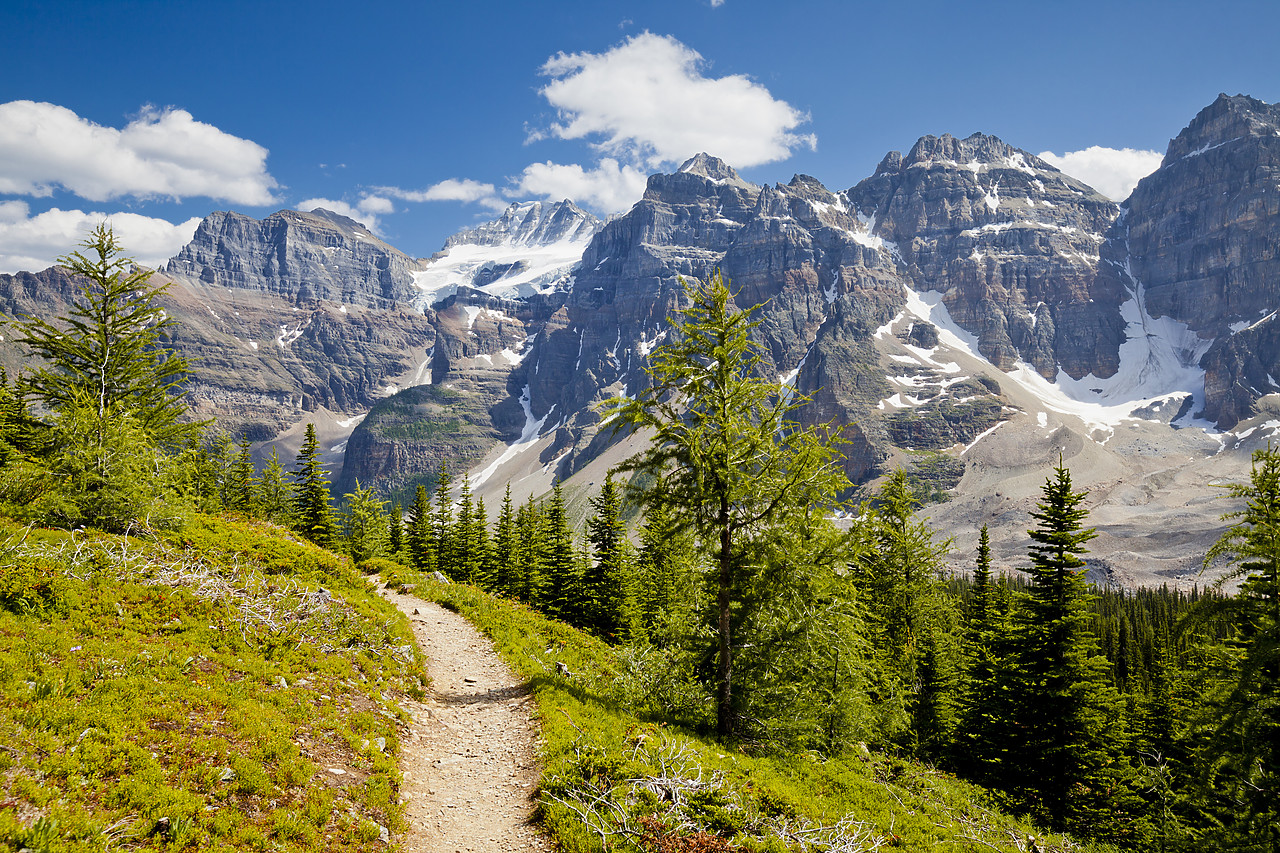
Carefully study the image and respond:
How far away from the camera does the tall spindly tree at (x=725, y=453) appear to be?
13.8 metres

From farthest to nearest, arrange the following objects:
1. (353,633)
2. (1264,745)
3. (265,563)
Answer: (265,563)
(353,633)
(1264,745)

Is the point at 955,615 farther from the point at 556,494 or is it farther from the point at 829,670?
the point at 556,494

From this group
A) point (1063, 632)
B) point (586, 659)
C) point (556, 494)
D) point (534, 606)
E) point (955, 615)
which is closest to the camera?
point (586, 659)

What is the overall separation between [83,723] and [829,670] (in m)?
15.5

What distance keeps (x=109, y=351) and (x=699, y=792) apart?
27.8 metres

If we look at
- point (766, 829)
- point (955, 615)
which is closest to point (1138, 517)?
point (955, 615)

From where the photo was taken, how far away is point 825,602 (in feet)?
49.4

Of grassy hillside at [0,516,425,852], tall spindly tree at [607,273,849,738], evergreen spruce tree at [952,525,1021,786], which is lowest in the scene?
evergreen spruce tree at [952,525,1021,786]

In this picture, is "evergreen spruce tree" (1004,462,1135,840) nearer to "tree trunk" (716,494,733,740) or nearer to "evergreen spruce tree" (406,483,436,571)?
"tree trunk" (716,494,733,740)

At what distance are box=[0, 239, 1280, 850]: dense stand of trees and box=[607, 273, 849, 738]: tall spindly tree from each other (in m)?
0.06

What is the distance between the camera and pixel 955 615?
30.5m

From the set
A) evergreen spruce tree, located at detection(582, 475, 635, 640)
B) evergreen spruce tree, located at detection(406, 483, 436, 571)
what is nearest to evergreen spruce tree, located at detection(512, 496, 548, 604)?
evergreen spruce tree, located at detection(582, 475, 635, 640)

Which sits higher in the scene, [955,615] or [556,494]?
[556,494]

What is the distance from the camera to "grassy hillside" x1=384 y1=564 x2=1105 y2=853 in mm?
9383
